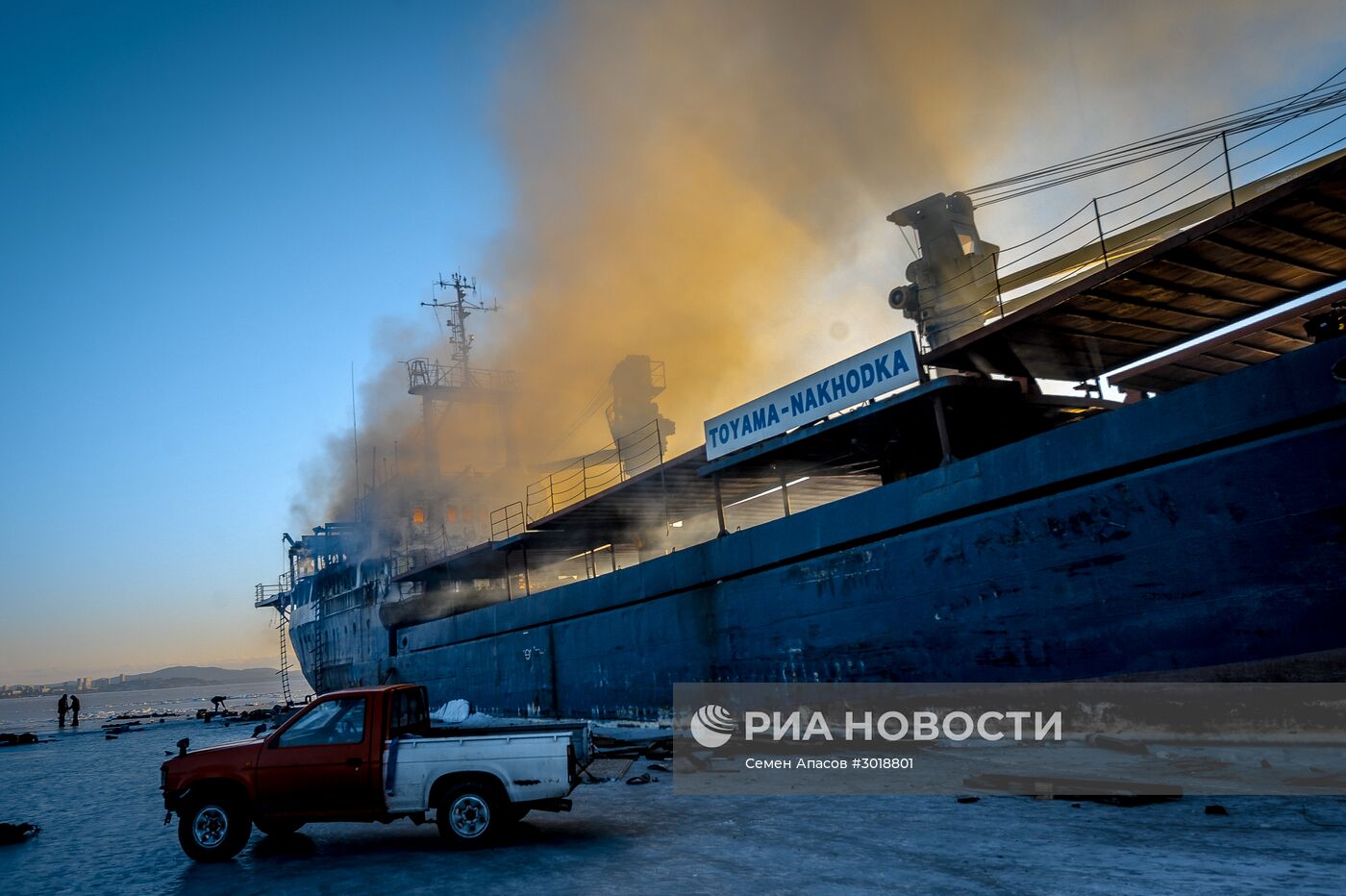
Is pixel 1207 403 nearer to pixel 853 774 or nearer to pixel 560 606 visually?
pixel 853 774

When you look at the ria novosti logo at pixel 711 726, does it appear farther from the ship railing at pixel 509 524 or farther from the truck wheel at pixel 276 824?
the ship railing at pixel 509 524

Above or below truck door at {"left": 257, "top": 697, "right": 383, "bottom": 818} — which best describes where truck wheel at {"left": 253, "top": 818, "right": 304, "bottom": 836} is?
below

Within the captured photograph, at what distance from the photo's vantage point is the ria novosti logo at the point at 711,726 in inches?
662

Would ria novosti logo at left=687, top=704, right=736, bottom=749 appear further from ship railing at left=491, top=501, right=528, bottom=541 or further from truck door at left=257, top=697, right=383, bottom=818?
ship railing at left=491, top=501, right=528, bottom=541

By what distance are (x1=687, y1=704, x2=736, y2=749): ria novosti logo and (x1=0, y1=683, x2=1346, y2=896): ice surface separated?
5.78 meters

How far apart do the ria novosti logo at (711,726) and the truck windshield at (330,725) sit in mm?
8549

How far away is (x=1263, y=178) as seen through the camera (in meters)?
15.1

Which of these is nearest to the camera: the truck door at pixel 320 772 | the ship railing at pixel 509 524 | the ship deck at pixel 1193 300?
the truck door at pixel 320 772

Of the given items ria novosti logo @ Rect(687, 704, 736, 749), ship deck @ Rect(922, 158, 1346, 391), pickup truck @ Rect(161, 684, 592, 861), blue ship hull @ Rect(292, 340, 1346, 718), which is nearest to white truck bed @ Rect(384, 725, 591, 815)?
pickup truck @ Rect(161, 684, 592, 861)

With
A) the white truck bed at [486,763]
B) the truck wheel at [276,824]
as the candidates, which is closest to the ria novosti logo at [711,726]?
the white truck bed at [486,763]

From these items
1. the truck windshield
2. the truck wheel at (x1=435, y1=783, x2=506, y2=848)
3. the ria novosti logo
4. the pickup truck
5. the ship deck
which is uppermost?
the ship deck

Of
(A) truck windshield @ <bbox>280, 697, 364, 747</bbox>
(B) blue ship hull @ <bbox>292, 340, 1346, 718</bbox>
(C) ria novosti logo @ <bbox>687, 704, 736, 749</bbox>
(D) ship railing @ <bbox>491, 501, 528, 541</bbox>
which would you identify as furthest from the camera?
(D) ship railing @ <bbox>491, 501, 528, 541</bbox>

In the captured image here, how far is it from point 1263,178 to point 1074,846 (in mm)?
13691

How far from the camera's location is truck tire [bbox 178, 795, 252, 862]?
28.5 ft
